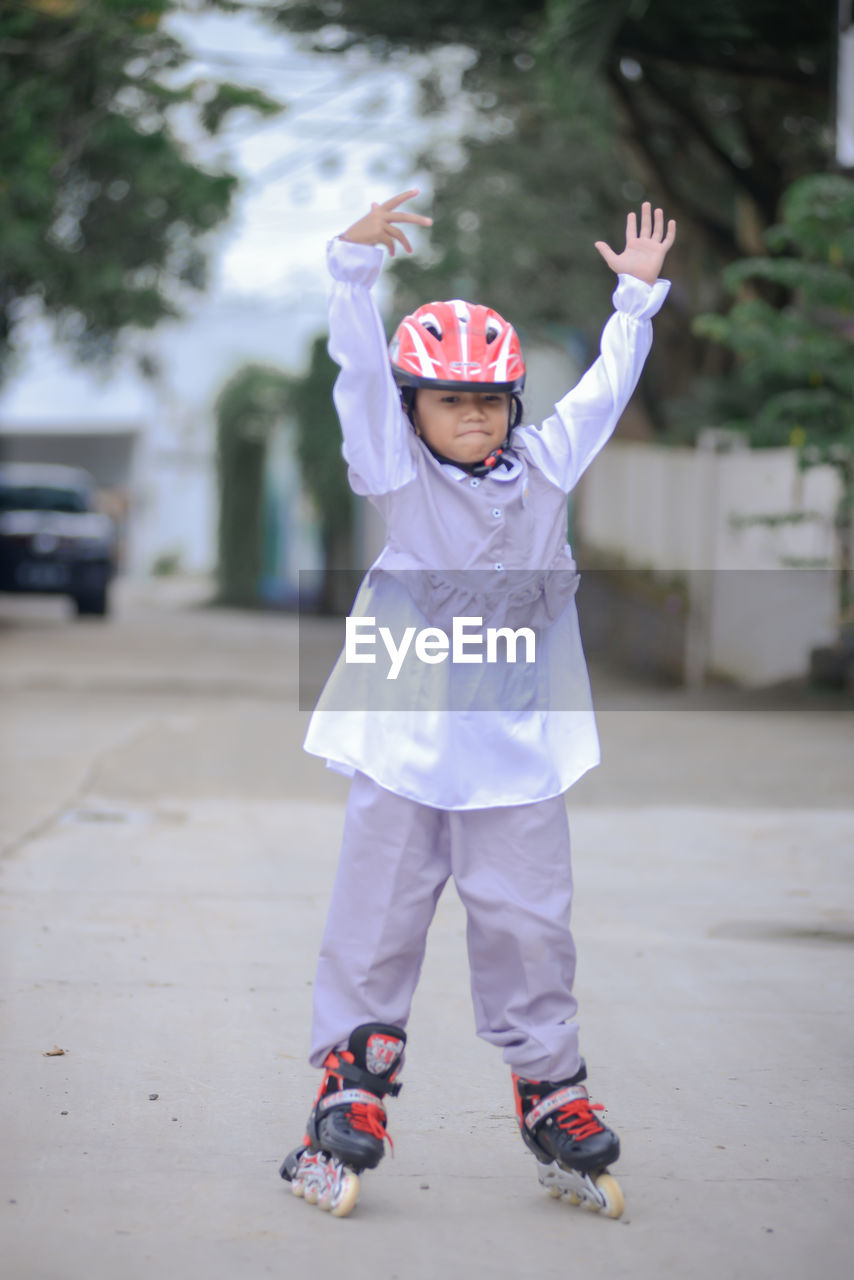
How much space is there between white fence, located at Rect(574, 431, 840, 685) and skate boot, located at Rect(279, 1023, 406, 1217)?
8123mm

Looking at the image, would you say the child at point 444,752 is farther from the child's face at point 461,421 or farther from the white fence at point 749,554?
the white fence at point 749,554

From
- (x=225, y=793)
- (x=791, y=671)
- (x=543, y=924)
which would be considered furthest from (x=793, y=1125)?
(x=791, y=671)

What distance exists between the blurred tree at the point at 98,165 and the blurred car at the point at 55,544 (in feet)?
7.55

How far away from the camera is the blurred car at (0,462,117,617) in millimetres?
20016

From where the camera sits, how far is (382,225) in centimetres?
309

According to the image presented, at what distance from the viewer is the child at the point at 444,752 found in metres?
3.09

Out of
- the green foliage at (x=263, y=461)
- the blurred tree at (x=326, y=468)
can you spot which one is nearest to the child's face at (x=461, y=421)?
the green foliage at (x=263, y=461)

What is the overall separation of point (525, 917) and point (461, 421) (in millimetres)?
959

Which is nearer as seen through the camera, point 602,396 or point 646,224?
point 602,396

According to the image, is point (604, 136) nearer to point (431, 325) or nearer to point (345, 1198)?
point (431, 325)

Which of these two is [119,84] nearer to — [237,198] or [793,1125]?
[237,198]

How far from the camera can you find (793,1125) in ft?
11.7

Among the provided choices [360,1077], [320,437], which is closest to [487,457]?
[360,1077]

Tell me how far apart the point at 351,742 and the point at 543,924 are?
50 centimetres
